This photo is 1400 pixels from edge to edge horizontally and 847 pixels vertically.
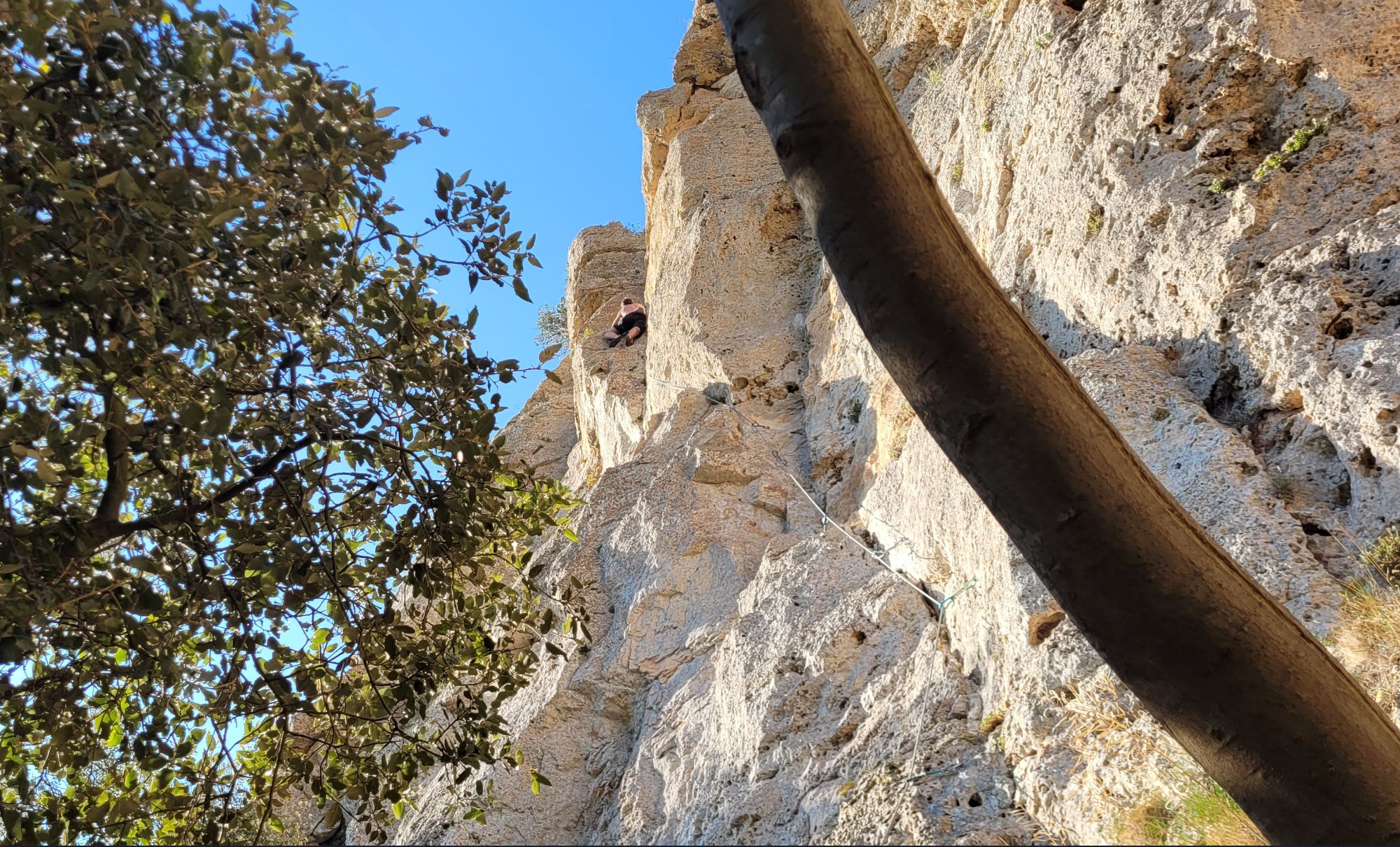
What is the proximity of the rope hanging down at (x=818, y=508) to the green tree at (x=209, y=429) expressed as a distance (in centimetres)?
252

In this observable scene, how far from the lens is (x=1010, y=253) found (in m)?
8.25

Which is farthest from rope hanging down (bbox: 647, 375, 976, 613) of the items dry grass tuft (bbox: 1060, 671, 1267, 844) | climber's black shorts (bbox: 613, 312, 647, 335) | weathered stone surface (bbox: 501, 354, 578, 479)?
weathered stone surface (bbox: 501, 354, 578, 479)

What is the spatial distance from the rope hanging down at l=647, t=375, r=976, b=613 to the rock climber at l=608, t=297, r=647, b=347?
199 cm

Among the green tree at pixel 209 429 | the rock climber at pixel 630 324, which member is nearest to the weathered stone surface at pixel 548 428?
the rock climber at pixel 630 324

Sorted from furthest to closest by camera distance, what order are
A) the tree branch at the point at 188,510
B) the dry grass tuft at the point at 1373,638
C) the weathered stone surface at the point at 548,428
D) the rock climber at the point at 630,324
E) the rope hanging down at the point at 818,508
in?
1. the weathered stone surface at the point at 548,428
2. the rock climber at the point at 630,324
3. the rope hanging down at the point at 818,508
4. the tree branch at the point at 188,510
5. the dry grass tuft at the point at 1373,638

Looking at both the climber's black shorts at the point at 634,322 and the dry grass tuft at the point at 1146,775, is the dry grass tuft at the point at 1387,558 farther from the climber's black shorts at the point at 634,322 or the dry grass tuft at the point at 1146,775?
the climber's black shorts at the point at 634,322

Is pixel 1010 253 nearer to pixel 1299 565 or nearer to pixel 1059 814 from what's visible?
pixel 1299 565

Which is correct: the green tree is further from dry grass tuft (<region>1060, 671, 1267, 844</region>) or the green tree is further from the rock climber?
the rock climber

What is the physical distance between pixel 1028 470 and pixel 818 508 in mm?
6159

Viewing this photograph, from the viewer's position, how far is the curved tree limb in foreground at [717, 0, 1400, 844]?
8.67 feet

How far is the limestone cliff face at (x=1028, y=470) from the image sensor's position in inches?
187

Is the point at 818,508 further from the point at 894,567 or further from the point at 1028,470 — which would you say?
the point at 1028,470

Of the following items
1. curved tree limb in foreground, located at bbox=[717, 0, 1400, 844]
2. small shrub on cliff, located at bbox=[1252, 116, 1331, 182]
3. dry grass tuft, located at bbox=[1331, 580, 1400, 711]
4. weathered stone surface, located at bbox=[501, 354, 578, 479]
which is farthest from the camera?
weathered stone surface, located at bbox=[501, 354, 578, 479]

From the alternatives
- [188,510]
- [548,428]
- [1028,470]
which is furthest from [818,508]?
[548,428]
